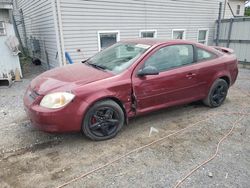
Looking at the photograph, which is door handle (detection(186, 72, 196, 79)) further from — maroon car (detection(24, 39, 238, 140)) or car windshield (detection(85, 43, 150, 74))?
car windshield (detection(85, 43, 150, 74))

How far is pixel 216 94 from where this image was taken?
15.3 ft

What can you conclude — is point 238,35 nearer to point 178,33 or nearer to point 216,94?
point 178,33

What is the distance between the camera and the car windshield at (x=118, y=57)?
11.7ft

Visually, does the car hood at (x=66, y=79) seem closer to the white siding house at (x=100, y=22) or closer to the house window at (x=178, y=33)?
the white siding house at (x=100, y=22)

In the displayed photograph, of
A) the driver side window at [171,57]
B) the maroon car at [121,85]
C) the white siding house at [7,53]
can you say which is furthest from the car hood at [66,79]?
the white siding house at [7,53]

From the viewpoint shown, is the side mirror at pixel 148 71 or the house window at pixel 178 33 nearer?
the side mirror at pixel 148 71

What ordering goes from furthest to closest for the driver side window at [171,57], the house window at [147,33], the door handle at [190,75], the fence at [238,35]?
the fence at [238,35]
the house window at [147,33]
the door handle at [190,75]
the driver side window at [171,57]

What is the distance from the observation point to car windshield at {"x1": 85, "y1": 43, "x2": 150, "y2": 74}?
357 centimetres

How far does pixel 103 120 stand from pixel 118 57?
120 cm

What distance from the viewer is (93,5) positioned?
724 centimetres

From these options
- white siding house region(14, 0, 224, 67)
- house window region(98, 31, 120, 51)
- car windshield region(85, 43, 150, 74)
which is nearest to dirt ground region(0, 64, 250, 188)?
car windshield region(85, 43, 150, 74)

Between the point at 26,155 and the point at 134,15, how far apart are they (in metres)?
6.62

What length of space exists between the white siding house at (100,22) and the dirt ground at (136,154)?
3.59 metres

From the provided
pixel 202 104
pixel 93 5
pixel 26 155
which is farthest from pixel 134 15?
pixel 26 155
